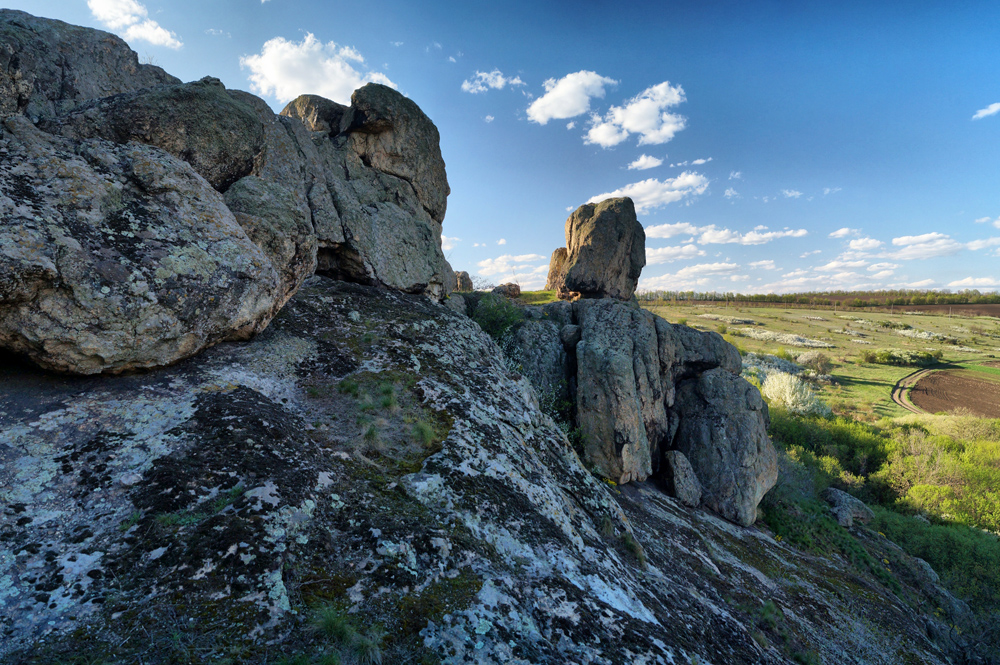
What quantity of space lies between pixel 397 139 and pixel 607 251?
17.1 m

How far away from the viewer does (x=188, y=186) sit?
7043mm

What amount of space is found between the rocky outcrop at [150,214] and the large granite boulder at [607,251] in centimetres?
1676

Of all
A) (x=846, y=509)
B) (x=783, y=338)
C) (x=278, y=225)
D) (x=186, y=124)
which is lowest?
(x=846, y=509)

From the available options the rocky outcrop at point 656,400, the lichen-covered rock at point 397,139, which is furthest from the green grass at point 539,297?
the lichen-covered rock at point 397,139

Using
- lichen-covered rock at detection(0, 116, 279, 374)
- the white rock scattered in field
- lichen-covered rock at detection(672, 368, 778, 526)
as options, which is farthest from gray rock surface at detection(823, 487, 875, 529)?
the white rock scattered in field

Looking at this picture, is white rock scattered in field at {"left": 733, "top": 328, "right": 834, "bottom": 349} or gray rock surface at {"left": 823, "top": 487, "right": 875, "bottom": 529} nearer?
gray rock surface at {"left": 823, "top": 487, "right": 875, "bottom": 529}

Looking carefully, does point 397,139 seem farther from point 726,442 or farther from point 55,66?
point 726,442

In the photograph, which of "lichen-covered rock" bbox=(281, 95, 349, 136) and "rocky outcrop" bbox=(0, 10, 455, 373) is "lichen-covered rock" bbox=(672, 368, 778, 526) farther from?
"lichen-covered rock" bbox=(281, 95, 349, 136)

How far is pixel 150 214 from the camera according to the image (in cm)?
643

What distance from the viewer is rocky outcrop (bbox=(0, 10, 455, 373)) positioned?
5.31 metres

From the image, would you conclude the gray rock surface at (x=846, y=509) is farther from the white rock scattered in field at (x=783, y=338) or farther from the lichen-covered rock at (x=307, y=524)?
the white rock scattered in field at (x=783, y=338)

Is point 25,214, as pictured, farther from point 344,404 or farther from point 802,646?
point 802,646

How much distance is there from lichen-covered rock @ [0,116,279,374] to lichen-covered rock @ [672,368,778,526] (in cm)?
1762

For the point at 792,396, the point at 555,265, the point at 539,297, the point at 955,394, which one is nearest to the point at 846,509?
the point at 792,396
